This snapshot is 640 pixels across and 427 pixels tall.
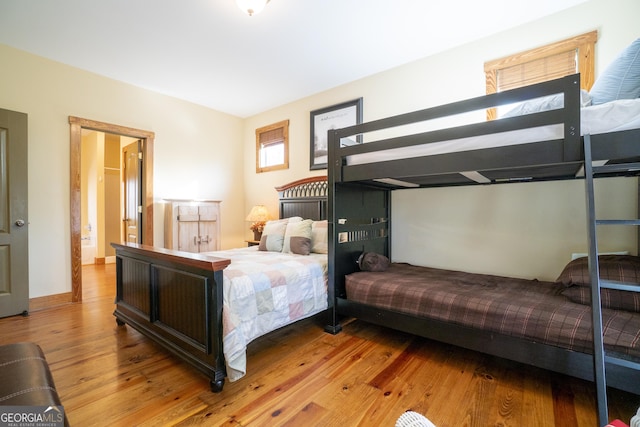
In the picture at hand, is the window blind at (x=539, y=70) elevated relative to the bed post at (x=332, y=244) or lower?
elevated

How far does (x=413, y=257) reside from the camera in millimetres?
3090

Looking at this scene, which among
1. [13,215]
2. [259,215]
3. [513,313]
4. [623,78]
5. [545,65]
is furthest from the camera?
[259,215]

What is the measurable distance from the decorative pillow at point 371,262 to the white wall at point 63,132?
2950mm

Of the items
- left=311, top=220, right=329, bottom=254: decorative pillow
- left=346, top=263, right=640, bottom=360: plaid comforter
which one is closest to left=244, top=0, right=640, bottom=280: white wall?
left=346, top=263, right=640, bottom=360: plaid comforter

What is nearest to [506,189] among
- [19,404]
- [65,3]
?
[19,404]

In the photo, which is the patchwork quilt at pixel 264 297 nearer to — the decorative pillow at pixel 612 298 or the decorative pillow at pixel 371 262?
the decorative pillow at pixel 371 262

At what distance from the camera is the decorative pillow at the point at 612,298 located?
146 cm

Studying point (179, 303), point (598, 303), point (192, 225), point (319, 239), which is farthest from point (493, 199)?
point (192, 225)

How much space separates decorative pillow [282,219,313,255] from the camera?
112 inches

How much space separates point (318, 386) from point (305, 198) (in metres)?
2.47

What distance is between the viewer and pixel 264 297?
1912 millimetres

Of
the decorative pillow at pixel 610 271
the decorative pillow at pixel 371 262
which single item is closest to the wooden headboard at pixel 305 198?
the decorative pillow at pixel 371 262

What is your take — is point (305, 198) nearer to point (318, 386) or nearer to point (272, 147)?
point (272, 147)

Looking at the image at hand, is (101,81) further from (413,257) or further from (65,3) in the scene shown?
(413,257)
